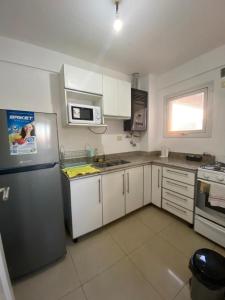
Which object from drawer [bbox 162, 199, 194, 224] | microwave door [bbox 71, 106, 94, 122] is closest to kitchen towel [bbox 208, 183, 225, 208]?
drawer [bbox 162, 199, 194, 224]

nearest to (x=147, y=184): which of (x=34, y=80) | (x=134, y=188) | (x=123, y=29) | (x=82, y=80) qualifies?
(x=134, y=188)

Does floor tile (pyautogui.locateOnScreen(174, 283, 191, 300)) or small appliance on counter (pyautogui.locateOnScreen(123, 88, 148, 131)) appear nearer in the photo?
floor tile (pyautogui.locateOnScreen(174, 283, 191, 300))

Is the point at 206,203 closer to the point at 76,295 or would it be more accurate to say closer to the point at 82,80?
the point at 76,295

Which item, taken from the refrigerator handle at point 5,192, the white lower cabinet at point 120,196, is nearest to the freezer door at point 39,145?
the refrigerator handle at point 5,192

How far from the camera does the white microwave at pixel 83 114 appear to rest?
178 cm

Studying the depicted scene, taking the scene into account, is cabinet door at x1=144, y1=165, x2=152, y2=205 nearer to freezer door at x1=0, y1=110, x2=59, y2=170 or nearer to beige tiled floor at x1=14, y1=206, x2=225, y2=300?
beige tiled floor at x1=14, y1=206, x2=225, y2=300

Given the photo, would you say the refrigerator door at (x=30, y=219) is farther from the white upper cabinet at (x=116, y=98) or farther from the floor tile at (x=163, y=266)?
the white upper cabinet at (x=116, y=98)

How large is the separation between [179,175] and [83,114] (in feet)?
5.25

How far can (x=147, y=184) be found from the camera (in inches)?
92.7

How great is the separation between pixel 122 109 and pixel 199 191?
1.59 metres

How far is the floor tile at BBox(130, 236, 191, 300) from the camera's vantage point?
121cm

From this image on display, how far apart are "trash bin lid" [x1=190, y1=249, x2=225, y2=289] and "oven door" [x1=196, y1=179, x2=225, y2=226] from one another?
58cm

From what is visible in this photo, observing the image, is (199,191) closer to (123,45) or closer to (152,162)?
(152,162)

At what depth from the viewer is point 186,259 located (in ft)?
4.75
